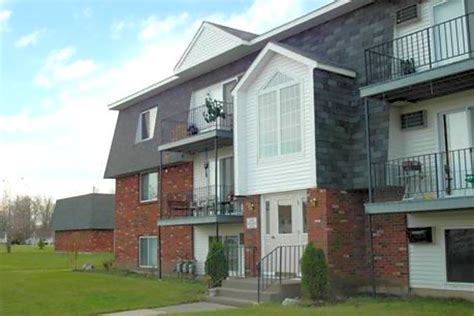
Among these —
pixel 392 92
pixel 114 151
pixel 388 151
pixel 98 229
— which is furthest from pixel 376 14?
pixel 98 229

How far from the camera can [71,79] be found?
1625 cm

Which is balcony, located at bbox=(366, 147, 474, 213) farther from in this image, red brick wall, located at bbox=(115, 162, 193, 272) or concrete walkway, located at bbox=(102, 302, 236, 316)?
red brick wall, located at bbox=(115, 162, 193, 272)

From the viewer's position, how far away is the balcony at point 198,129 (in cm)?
1917

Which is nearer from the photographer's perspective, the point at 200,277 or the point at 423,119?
the point at 423,119

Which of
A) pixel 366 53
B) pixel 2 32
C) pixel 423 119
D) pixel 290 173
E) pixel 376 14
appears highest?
pixel 376 14

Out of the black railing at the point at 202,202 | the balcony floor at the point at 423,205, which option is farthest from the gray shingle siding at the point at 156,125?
the balcony floor at the point at 423,205

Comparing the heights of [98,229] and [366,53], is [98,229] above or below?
below

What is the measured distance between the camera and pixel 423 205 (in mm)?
12812

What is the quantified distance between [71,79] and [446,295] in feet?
36.7

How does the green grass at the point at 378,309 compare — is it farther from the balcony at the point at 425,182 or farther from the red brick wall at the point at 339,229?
the balcony at the point at 425,182

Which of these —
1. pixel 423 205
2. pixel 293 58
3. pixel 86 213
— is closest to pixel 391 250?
pixel 423 205

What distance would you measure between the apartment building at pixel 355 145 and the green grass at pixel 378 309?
1.11m

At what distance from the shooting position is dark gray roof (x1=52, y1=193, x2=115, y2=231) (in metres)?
48.0

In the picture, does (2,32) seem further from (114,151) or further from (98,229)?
(98,229)
